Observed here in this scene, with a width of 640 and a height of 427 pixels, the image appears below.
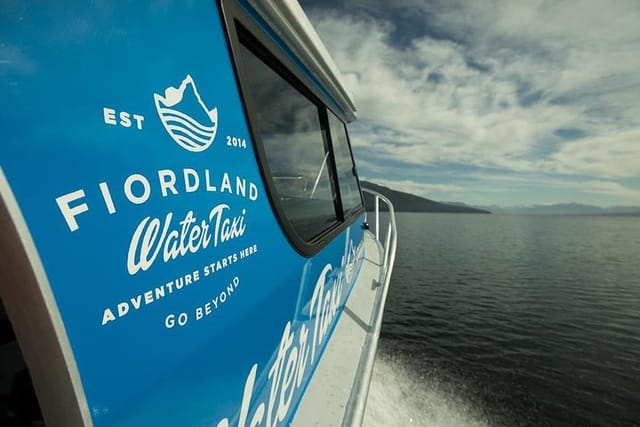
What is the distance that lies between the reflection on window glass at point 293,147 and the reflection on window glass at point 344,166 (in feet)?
1.36

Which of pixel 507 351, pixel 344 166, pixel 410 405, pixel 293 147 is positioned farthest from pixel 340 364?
pixel 507 351

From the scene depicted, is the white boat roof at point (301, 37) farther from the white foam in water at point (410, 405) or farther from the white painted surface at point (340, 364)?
the white foam in water at point (410, 405)

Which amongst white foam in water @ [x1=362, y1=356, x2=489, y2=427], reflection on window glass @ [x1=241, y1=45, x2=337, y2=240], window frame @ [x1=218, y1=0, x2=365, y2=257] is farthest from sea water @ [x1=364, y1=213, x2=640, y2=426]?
window frame @ [x1=218, y1=0, x2=365, y2=257]

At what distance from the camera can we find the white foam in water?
14.7ft

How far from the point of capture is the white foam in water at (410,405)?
449 cm

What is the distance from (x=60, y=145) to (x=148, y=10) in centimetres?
40

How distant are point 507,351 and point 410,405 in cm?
801

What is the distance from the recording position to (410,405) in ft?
17.4

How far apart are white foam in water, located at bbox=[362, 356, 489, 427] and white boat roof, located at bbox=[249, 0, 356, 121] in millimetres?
3796

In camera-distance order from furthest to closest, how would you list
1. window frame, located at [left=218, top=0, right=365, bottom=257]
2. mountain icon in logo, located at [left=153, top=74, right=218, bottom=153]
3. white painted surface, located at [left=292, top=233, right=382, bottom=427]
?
1. white painted surface, located at [left=292, top=233, right=382, bottom=427]
2. window frame, located at [left=218, top=0, right=365, bottom=257]
3. mountain icon in logo, located at [left=153, top=74, right=218, bottom=153]

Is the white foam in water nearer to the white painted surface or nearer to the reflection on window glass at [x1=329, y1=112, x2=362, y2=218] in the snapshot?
the white painted surface

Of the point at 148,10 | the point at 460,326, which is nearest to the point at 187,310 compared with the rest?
the point at 148,10

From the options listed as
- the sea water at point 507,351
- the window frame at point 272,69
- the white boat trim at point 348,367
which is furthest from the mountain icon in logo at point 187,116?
the sea water at point 507,351

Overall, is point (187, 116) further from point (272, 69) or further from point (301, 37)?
point (301, 37)
